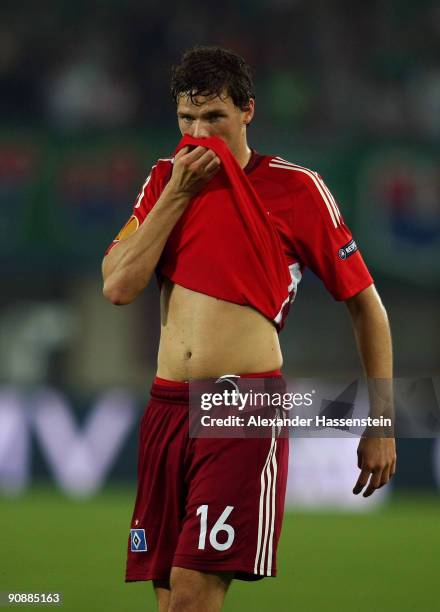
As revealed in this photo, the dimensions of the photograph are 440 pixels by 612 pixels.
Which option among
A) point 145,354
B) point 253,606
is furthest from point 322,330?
point 253,606

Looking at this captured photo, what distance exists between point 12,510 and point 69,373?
417 cm

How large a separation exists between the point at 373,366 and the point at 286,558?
475 cm

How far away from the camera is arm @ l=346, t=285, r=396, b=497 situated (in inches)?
157

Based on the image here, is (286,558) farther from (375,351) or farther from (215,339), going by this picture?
(215,339)

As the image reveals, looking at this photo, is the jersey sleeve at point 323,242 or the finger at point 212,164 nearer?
the finger at point 212,164

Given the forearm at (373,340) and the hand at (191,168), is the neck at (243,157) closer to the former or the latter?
the hand at (191,168)

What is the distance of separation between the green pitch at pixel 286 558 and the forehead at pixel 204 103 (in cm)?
329

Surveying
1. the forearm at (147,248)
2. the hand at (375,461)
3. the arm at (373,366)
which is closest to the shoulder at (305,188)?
the arm at (373,366)

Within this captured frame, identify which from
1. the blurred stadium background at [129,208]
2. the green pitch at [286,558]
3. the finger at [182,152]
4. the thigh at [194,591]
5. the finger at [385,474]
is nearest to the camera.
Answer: the thigh at [194,591]

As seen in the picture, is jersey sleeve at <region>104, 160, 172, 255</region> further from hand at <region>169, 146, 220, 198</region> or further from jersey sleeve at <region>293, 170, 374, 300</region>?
jersey sleeve at <region>293, 170, 374, 300</region>

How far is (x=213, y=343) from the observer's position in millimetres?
3928

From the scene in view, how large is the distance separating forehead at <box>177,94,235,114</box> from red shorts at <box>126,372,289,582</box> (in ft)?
2.85

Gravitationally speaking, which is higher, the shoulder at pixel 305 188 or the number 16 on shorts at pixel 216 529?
the shoulder at pixel 305 188

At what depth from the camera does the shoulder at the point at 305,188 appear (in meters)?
4.09
